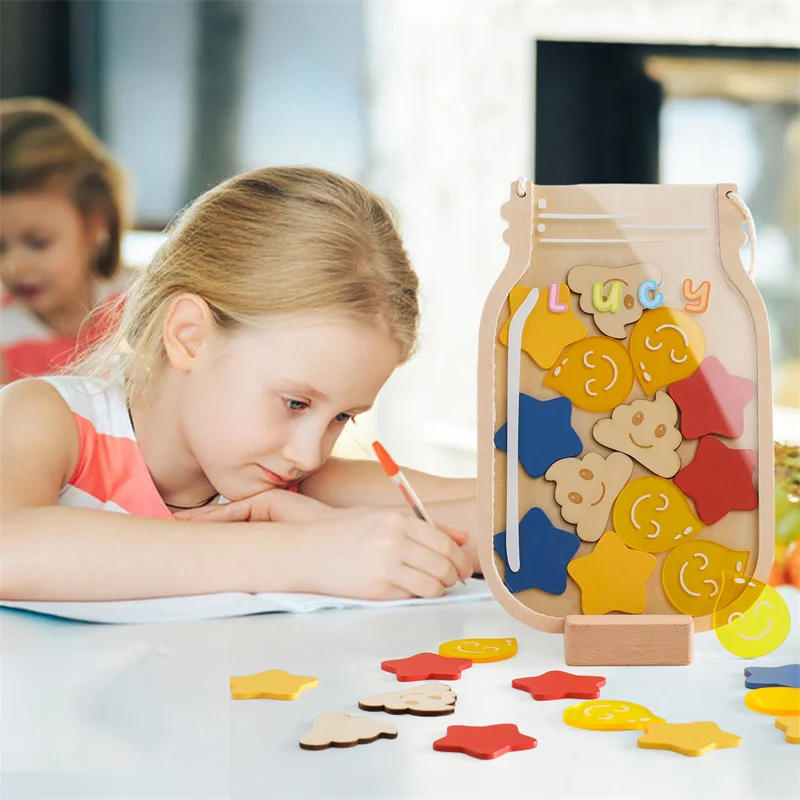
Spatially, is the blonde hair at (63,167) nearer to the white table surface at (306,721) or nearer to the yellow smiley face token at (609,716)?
the white table surface at (306,721)

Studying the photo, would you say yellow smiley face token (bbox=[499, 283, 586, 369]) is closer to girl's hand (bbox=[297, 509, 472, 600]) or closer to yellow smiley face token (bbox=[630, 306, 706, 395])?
yellow smiley face token (bbox=[630, 306, 706, 395])

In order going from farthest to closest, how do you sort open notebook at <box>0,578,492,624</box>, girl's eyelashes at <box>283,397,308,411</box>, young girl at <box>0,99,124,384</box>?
1. young girl at <box>0,99,124,384</box>
2. girl's eyelashes at <box>283,397,308,411</box>
3. open notebook at <box>0,578,492,624</box>

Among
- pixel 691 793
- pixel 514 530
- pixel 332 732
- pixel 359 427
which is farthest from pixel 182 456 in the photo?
pixel 359 427

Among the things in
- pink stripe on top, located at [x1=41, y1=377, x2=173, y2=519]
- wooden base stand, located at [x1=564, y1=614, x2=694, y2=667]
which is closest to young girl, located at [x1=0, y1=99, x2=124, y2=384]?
pink stripe on top, located at [x1=41, y1=377, x2=173, y2=519]

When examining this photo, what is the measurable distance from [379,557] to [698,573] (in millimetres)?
256

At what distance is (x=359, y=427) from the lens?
350cm

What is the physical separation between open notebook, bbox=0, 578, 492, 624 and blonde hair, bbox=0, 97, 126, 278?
205cm

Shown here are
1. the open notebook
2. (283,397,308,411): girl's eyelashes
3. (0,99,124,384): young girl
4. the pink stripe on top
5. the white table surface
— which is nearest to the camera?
the white table surface

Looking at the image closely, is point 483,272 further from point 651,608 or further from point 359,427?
point 651,608

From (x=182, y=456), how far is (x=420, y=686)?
2.26 ft

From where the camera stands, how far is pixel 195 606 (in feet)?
2.46

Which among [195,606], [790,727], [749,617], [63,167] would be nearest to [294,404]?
[195,606]

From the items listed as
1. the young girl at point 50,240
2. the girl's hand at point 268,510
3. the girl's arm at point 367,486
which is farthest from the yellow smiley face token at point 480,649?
the young girl at point 50,240

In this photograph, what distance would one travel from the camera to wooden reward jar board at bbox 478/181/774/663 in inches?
26.2
